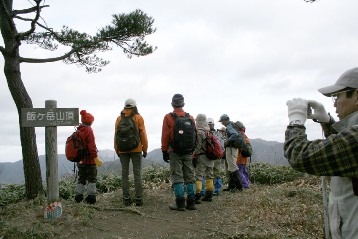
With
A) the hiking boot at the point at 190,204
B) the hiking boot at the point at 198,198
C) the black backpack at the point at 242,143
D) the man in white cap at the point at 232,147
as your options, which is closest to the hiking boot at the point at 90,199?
the hiking boot at the point at 190,204

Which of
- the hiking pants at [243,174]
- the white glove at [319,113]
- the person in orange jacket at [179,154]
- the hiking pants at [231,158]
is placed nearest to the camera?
the white glove at [319,113]

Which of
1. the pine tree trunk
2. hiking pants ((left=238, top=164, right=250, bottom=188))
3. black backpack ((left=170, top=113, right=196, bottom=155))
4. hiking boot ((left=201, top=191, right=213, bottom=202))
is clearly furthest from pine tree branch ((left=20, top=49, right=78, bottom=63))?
hiking pants ((left=238, top=164, right=250, bottom=188))

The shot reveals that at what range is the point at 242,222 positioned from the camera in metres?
6.11

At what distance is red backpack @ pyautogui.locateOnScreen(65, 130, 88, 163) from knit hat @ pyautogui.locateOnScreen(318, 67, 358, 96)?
246 inches

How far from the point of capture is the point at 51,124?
6.30 metres

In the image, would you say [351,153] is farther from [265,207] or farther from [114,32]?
[114,32]

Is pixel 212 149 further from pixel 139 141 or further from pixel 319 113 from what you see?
pixel 319 113

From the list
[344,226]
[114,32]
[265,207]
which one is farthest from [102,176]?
[344,226]

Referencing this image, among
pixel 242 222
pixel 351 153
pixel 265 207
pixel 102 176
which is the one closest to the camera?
pixel 351 153

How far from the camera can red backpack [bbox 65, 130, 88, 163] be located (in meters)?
7.51

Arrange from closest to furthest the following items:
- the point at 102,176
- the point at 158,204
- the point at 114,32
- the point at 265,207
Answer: the point at 265,207 < the point at 158,204 < the point at 114,32 < the point at 102,176

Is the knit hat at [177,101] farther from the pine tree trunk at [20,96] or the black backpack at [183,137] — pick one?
the pine tree trunk at [20,96]

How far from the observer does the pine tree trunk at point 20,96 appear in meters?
7.36

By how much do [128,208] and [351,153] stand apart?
5.92 metres
